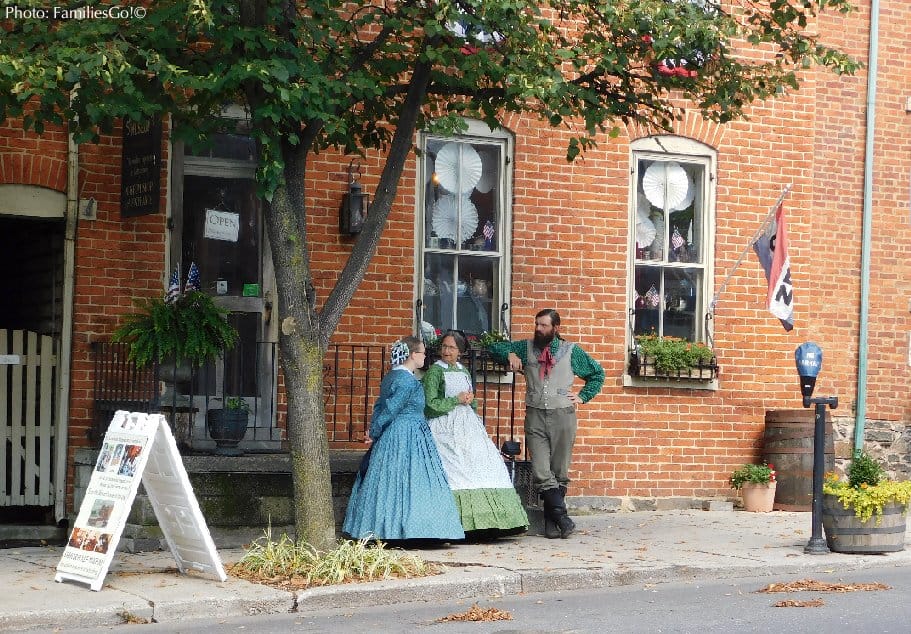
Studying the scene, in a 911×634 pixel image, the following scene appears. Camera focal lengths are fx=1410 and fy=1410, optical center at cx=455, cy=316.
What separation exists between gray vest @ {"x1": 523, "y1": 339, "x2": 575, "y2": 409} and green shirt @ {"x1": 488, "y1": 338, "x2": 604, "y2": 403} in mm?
59

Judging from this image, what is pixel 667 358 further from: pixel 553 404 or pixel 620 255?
pixel 553 404

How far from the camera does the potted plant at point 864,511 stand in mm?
10500

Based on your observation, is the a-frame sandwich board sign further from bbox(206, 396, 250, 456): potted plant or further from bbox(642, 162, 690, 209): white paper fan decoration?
bbox(642, 162, 690, 209): white paper fan decoration

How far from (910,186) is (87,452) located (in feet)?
29.5

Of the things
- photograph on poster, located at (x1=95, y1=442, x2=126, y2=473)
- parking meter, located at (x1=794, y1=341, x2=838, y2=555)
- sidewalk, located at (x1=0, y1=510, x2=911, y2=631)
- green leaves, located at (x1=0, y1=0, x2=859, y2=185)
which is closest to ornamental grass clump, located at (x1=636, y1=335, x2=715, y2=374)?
sidewalk, located at (x1=0, y1=510, x2=911, y2=631)

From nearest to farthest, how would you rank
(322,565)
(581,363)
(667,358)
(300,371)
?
(322,565) → (300,371) → (581,363) → (667,358)

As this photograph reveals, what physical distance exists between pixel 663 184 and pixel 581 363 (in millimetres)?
2894

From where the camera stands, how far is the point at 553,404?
11555mm

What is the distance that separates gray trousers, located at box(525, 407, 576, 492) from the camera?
11.5 meters

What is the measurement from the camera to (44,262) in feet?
40.3

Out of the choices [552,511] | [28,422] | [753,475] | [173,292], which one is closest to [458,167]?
[173,292]

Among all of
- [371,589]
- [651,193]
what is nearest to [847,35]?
[651,193]

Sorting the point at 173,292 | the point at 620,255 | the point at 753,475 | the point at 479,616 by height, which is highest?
the point at 620,255

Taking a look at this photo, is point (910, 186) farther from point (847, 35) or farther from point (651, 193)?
point (651, 193)
